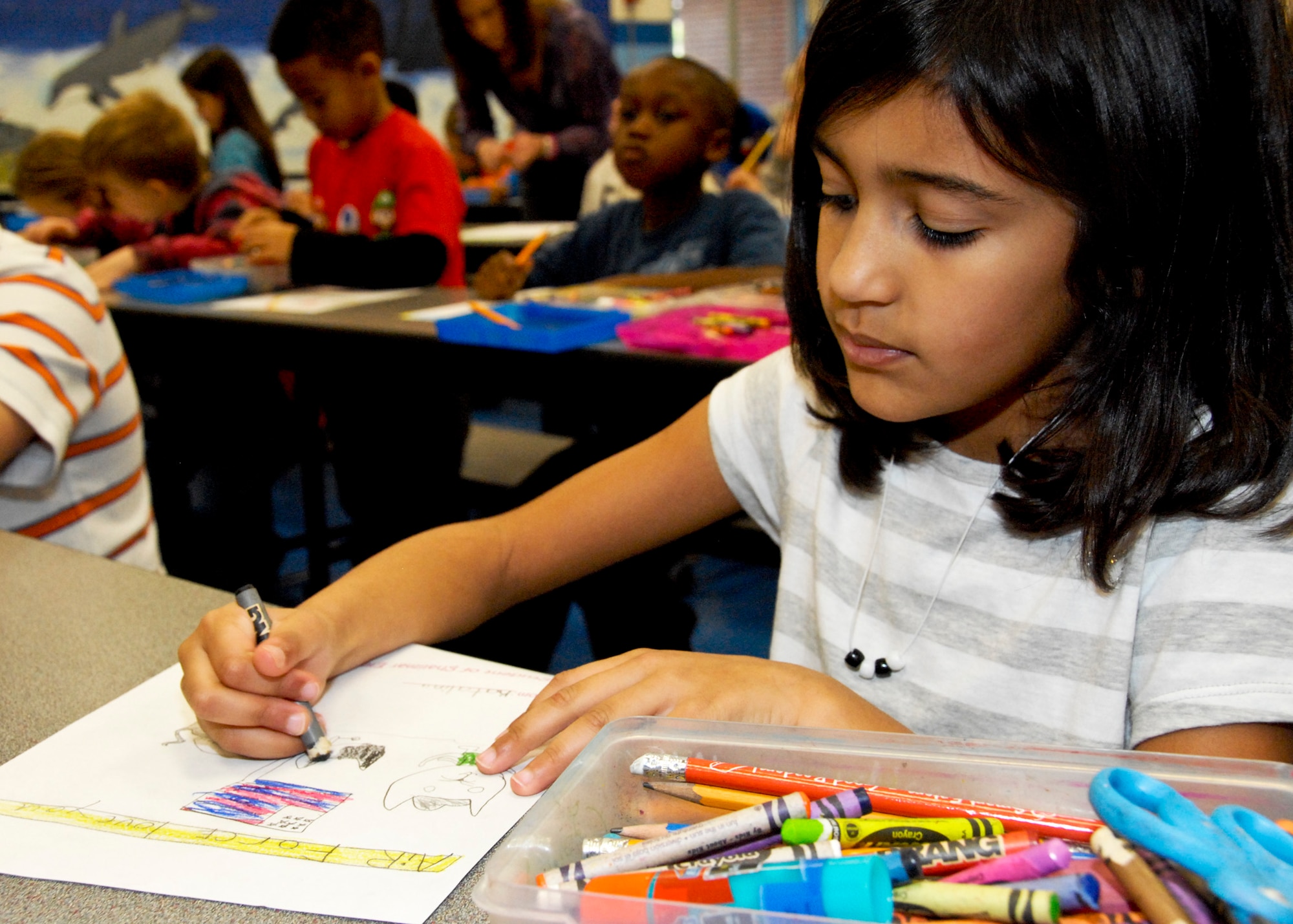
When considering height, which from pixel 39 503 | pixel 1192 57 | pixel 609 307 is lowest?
pixel 39 503

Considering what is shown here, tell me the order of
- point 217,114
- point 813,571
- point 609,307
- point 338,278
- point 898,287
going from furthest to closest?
point 217,114, point 338,278, point 609,307, point 813,571, point 898,287

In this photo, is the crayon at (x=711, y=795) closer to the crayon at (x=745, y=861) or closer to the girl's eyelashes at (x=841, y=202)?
the crayon at (x=745, y=861)

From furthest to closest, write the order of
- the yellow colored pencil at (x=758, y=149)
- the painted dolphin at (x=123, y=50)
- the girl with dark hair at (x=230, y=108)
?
the painted dolphin at (x=123, y=50) < the girl with dark hair at (x=230, y=108) < the yellow colored pencil at (x=758, y=149)

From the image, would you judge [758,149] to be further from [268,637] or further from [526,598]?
[268,637]

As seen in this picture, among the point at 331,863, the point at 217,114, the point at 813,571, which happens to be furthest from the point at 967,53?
the point at 217,114

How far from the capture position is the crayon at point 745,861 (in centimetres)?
34

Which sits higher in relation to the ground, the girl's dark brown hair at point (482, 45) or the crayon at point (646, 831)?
the girl's dark brown hair at point (482, 45)

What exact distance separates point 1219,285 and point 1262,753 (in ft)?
0.82

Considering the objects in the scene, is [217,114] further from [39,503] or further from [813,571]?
[813,571]

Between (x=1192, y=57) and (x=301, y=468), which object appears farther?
(x=301, y=468)

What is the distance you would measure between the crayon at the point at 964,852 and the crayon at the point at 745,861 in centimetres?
3

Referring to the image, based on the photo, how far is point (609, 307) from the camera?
57.9 inches

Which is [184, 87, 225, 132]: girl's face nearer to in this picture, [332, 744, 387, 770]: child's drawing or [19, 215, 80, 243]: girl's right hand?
[19, 215, 80, 243]: girl's right hand

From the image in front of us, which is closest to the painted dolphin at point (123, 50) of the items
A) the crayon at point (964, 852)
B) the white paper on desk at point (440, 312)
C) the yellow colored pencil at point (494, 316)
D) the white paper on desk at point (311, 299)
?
the white paper on desk at point (311, 299)
